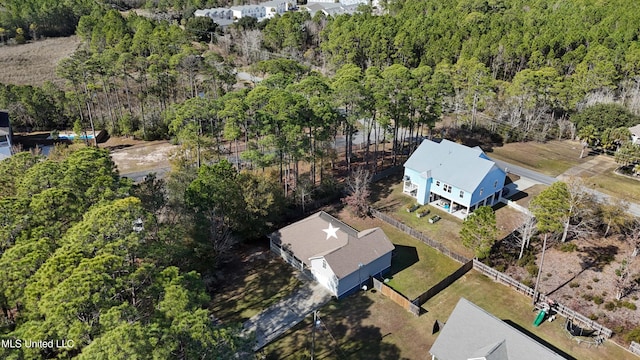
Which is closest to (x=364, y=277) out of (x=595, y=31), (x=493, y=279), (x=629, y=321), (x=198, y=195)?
(x=493, y=279)

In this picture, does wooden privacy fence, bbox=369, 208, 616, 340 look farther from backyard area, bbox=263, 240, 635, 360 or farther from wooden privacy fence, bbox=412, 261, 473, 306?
backyard area, bbox=263, 240, 635, 360

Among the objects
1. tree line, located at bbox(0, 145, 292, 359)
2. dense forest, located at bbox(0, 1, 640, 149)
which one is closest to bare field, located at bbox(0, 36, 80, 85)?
dense forest, located at bbox(0, 1, 640, 149)

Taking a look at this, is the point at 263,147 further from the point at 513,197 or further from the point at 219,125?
the point at 513,197

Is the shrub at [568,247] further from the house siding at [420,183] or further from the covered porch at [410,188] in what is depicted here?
the covered porch at [410,188]

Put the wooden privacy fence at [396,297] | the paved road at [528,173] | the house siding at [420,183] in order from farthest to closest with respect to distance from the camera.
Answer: the paved road at [528,173] < the house siding at [420,183] < the wooden privacy fence at [396,297]

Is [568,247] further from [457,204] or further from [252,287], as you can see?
[252,287]

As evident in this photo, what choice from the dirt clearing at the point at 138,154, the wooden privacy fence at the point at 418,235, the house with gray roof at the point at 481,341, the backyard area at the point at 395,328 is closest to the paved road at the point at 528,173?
the wooden privacy fence at the point at 418,235

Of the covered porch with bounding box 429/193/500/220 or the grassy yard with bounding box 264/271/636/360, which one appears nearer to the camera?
the grassy yard with bounding box 264/271/636/360
